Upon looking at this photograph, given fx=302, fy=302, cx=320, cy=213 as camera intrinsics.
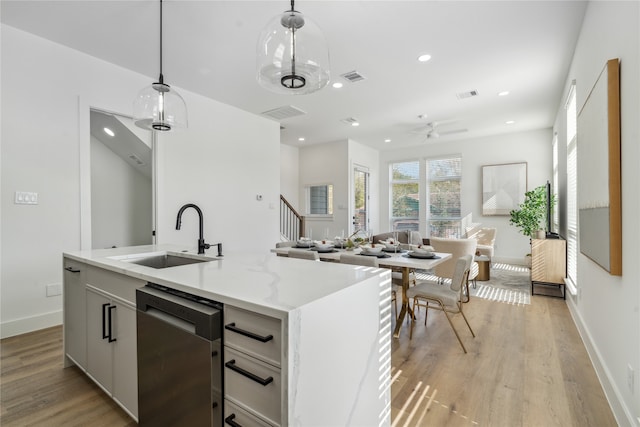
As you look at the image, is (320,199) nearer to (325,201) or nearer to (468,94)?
(325,201)

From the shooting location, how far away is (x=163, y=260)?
237cm

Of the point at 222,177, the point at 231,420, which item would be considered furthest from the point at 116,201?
the point at 231,420

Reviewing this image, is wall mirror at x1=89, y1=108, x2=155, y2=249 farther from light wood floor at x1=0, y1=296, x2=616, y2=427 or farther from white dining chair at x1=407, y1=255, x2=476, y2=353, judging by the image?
white dining chair at x1=407, y1=255, x2=476, y2=353

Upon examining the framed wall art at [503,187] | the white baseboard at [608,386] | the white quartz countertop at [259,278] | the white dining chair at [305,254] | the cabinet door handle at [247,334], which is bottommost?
the white baseboard at [608,386]

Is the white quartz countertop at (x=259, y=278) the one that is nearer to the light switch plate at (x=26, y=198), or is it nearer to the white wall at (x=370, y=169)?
the light switch plate at (x=26, y=198)

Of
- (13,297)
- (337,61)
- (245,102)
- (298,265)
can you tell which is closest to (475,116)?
(337,61)

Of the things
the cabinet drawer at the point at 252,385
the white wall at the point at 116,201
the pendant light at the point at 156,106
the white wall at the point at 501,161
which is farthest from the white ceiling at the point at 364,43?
the cabinet drawer at the point at 252,385

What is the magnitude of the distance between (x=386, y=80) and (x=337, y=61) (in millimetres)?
858

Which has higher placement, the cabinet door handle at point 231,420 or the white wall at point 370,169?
the white wall at point 370,169

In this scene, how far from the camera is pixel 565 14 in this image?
269 cm

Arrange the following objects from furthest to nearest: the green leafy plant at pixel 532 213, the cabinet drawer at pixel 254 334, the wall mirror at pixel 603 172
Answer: the green leafy plant at pixel 532 213 < the wall mirror at pixel 603 172 < the cabinet drawer at pixel 254 334

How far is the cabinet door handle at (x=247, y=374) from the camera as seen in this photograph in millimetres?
997

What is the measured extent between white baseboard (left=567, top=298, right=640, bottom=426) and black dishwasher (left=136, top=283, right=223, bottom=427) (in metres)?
1.97

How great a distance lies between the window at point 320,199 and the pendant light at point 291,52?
5869 millimetres
